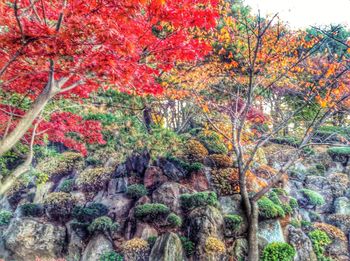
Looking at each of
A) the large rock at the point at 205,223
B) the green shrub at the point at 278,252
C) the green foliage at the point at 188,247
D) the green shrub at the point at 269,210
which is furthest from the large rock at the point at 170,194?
the green shrub at the point at 278,252

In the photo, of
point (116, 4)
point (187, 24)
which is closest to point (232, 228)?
point (187, 24)

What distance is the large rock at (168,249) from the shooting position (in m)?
7.36

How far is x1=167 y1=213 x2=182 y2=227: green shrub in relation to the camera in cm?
810

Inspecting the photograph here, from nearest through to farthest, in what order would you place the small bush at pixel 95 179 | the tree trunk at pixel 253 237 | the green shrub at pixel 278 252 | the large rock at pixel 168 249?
1. the tree trunk at pixel 253 237
2. the large rock at pixel 168 249
3. the green shrub at pixel 278 252
4. the small bush at pixel 95 179

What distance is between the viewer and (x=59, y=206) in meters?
9.61

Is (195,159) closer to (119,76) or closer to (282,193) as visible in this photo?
(282,193)

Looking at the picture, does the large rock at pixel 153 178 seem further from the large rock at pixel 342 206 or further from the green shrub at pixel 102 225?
the large rock at pixel 342 206

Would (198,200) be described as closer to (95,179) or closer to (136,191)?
(136,191)

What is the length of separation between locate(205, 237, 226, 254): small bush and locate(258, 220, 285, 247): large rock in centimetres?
Answer: 147

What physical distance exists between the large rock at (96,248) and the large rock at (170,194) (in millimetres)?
1967

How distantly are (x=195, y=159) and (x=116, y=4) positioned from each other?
7.44 m

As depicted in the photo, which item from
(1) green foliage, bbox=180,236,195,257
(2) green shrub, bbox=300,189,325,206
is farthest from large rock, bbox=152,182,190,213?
(2) green shrub, bbox=300,189,325,206

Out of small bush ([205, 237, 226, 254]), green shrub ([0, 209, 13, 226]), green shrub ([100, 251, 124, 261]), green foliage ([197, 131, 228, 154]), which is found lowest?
green shrub ([100, 251, 124, 261])

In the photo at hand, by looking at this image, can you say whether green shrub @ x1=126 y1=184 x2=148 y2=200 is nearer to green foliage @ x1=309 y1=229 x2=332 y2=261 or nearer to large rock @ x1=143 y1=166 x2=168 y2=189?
large rock @ x1=143 y1=166 x2=168 y2=189
